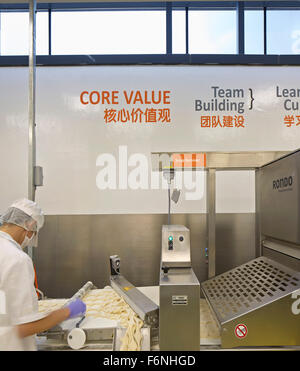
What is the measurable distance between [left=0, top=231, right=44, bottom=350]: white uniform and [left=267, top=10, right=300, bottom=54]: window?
9.71 feet

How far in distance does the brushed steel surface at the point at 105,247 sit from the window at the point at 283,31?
6.47 ft

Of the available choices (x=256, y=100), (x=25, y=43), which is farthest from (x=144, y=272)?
(x=25, y=43)

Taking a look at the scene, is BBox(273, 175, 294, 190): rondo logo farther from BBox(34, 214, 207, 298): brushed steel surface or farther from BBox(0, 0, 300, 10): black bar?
BBox(0, 0, 300, 10): black bar

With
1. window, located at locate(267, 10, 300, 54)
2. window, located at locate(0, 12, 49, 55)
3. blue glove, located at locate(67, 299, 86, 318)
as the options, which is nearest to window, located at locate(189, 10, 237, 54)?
window, located at locate(267, 10, 300, 54)

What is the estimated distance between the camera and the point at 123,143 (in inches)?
96.0

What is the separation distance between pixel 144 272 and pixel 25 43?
2651 mm

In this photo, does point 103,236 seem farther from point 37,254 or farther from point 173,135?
point 173,135

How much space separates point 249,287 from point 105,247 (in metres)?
1.51

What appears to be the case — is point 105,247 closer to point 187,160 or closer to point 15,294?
point 187,160

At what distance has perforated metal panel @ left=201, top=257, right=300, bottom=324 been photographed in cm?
103

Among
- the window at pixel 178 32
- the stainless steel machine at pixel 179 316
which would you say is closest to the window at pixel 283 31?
the window at pixel 178 32

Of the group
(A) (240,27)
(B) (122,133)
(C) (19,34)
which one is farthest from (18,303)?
(A) (240,27)

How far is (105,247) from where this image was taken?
2.43m

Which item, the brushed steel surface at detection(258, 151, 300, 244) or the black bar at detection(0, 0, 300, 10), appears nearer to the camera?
the brushed steel surface at detection(258, 151, 300, 244)
